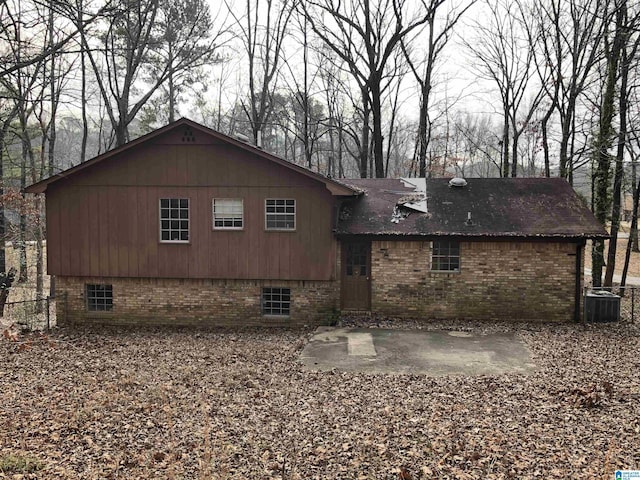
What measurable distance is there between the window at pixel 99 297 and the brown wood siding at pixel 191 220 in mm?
571

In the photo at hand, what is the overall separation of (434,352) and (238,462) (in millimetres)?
6059

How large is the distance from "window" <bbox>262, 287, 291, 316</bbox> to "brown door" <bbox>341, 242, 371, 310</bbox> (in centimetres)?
178

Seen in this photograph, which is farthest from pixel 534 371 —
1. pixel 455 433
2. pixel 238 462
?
pixel 238 462

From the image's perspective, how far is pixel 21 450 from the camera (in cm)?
671

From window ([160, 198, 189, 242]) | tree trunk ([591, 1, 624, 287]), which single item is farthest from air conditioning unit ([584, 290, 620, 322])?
window ([160, 198, 189, 242])

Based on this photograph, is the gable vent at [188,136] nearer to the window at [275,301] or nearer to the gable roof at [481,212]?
the window at [275,301]

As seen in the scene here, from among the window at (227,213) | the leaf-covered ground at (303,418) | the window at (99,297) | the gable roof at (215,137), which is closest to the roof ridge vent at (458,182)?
the gable roof at (215,137)

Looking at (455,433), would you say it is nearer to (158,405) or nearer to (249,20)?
(158,405)

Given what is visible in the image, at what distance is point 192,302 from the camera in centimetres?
1480

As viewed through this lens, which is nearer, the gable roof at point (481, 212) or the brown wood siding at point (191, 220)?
the gable roof at point (481, 212)

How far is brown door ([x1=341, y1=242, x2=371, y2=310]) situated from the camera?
585 inches

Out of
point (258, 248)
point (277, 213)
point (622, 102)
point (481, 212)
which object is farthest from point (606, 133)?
point (258, 248)

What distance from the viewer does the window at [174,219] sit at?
14.6 metres

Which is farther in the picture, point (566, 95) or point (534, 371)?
point (566, 95)
